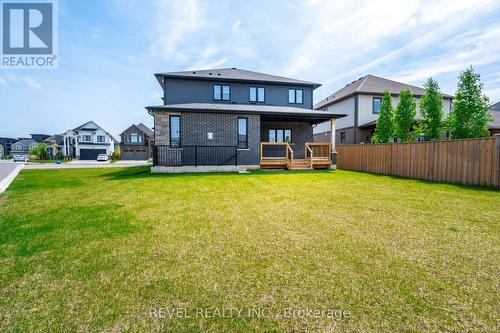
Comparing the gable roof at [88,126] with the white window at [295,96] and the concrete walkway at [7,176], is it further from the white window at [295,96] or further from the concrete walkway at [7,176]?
the white window at [295,96]

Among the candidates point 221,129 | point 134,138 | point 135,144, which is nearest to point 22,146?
point 134,138

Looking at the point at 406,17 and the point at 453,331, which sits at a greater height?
the point at 406,17

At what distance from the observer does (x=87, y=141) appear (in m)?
46.6

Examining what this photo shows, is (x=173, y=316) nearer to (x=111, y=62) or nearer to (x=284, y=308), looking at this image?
(x=284, y=308)

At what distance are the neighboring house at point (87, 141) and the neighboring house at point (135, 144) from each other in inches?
237

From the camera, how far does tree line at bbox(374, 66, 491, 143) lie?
38.5ft

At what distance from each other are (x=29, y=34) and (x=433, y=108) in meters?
23.3

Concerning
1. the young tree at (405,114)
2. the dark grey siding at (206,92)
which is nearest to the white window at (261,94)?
the dark grey siding at (206,92)

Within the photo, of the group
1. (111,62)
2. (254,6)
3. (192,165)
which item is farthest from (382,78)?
(111,62)

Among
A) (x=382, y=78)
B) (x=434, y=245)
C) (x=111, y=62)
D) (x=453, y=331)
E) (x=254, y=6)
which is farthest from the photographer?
(x=382, y=78)

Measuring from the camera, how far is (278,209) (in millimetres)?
5148

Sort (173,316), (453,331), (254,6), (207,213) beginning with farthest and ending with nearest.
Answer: (254,6) < (207,213) < (173,316) < (453,331)

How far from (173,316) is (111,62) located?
15.2m

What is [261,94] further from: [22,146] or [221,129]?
[22,146]
